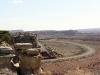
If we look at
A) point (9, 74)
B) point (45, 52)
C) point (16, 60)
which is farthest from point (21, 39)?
point (9, 74)

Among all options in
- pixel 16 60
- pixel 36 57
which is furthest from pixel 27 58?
pixel 16 60

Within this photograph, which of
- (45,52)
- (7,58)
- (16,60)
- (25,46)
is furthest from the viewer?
(45,52)

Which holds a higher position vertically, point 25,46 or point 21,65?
point 25,46

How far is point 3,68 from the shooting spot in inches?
476

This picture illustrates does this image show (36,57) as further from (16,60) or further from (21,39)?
(21,39)

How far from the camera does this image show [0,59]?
12.3m

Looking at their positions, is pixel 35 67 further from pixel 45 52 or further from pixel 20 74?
pixel 45 52

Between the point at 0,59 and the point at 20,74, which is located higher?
the point at 0,59

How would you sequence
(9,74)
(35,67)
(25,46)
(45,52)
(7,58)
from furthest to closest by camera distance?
(45,52) < (25,46) < (35,67) < (7,58) < (9,74)

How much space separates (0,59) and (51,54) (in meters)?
52.5

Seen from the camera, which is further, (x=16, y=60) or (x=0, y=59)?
(x=16, y=60)

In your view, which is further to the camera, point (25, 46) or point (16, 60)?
point (16, 60)

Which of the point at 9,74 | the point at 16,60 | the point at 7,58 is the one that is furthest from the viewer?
the point at 16,60

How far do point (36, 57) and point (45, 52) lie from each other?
168ft
